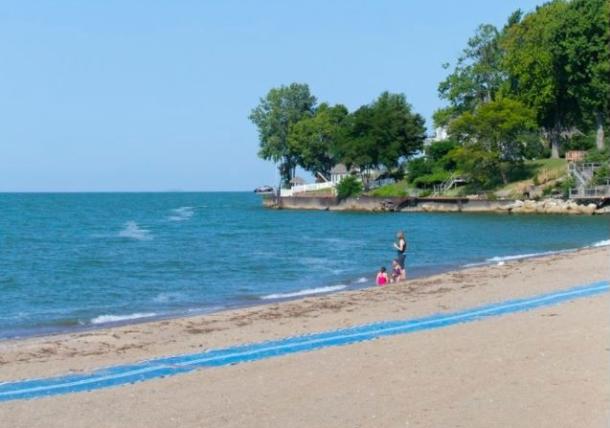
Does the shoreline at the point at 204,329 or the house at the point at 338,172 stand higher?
the house at the point at 338,172

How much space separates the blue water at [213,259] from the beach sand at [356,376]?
5.67m

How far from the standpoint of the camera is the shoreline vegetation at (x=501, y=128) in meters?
79.2

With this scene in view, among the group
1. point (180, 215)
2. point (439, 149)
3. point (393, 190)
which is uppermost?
point (439, 149)

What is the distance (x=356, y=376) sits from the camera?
12438 millimetres

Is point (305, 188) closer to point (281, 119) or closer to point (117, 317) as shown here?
point (281, 119)

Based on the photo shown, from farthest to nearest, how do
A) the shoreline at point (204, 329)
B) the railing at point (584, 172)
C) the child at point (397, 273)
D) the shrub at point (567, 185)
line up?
the shrub at point (567, 185), the railing at point (584, 172), the child at point (397, 273), the shoreline at point (204, 329)

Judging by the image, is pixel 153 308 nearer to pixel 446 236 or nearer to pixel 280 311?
pixel 280 311

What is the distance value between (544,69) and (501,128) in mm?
7810

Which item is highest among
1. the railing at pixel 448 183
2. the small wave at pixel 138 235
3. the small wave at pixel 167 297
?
the railing at pixel 448 183

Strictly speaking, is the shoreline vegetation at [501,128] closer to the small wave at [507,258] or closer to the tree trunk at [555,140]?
the tree trunk at [555,140]

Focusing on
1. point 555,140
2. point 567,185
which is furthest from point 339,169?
point 567,185

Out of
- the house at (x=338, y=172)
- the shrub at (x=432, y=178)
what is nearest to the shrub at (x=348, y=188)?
the shrub at (x=432, y=178)

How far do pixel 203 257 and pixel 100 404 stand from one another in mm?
32068

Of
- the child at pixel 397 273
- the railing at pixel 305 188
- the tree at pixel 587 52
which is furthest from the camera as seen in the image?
the railing at pixel 305 188
